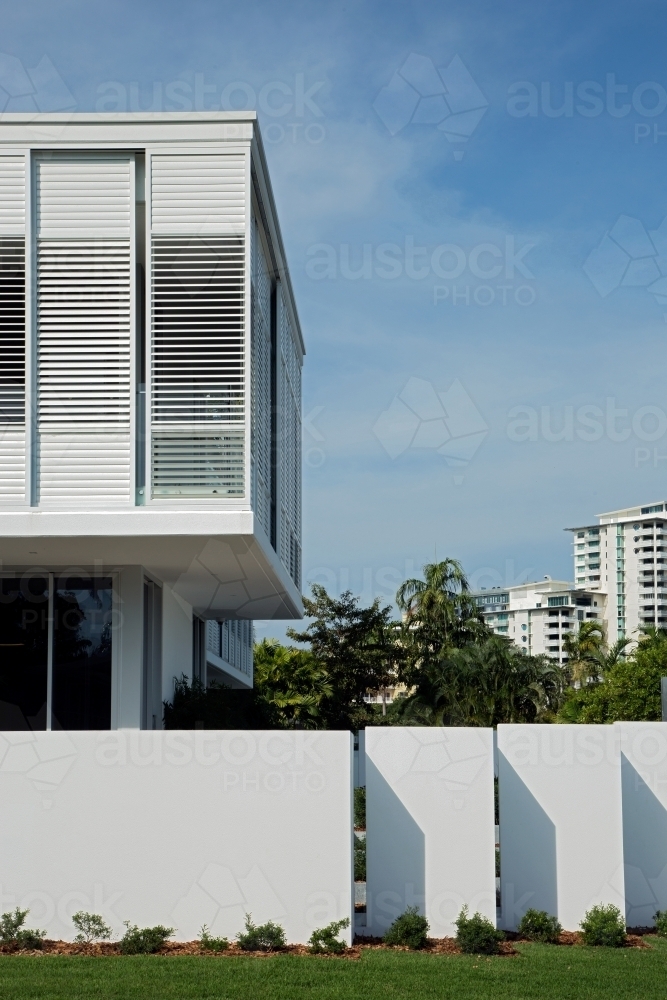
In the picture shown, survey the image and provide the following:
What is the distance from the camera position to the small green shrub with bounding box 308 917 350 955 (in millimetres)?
9469

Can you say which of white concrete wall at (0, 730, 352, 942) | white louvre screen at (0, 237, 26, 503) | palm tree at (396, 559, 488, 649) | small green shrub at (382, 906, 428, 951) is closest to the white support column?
white louvre screen at (0, 237, 26, 503)

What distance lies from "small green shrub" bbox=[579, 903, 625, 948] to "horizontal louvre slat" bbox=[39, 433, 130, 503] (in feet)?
20.9

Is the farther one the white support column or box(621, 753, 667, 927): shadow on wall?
the white support column

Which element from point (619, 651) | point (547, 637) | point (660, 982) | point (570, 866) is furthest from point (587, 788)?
point (547, 637)

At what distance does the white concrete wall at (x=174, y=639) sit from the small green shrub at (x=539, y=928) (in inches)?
264

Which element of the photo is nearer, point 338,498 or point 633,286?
point 633,286

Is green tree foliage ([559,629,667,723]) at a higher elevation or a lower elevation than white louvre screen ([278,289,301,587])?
lower

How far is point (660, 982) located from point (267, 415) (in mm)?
8647

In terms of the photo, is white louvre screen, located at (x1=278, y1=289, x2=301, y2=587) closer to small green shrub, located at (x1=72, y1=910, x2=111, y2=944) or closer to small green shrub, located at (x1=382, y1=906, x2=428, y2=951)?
small green shrub, located at (x1=382, y1=906, x2=428, y2=951)

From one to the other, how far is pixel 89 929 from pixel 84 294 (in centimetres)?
657

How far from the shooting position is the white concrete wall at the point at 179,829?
9695 millimetres

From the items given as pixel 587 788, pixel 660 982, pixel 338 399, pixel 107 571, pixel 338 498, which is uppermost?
pixel 338 399

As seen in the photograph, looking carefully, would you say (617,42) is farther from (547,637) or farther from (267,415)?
(547,637)

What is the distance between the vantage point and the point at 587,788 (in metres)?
10.6
